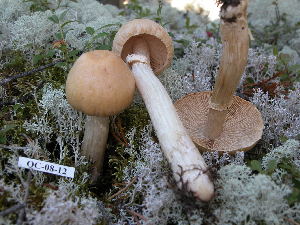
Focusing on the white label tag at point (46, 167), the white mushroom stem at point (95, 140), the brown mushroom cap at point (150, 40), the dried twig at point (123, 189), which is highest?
the brown mushroom cap at point (150, 40)

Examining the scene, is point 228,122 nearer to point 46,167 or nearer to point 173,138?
point 173,138

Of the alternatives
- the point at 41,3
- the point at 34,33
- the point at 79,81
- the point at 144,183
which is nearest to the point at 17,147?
the point at 79,81

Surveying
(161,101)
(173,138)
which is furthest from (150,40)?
(173,138)

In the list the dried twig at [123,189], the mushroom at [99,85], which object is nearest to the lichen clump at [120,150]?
the dried twig at [123,189]

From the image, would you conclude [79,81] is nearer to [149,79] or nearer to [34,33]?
[149,79]

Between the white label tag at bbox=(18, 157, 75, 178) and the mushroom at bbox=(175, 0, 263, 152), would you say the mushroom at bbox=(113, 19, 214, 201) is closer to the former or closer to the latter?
the mushroom at bbox=(175, 0, 263, 152)

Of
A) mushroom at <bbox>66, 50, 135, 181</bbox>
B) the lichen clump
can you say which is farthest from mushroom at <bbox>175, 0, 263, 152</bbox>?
mushroom at <bbox>66, 50, 135, 181</bbox>

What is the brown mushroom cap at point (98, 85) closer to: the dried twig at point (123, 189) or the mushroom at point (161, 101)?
the mushroom at point (161, 101)
